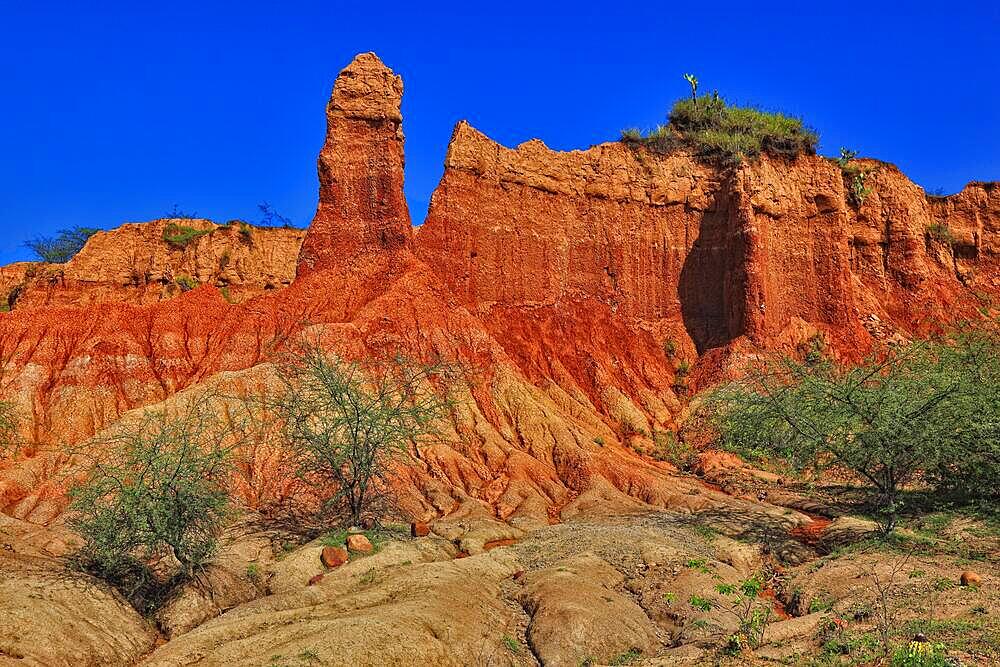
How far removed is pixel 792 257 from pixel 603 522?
28.2 meters

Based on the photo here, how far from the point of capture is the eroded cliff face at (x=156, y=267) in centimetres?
5178

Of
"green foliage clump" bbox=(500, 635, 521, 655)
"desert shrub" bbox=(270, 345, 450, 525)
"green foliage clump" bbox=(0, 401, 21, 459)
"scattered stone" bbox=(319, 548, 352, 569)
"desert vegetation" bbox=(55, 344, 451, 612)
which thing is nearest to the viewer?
"green foliage clump" bbox=(500, 635, 521, 655)

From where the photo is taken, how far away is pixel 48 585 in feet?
64.9

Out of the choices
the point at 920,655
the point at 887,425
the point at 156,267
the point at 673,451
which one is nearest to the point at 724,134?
the point at 673,451

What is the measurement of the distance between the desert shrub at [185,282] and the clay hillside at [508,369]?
0.22 meters

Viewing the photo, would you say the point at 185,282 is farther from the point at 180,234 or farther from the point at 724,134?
the point at 724,134

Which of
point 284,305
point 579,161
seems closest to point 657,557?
point 284,305

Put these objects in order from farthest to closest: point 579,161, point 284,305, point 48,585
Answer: point 579,161
point 284,305
point 48,585

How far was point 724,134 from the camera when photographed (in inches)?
2119

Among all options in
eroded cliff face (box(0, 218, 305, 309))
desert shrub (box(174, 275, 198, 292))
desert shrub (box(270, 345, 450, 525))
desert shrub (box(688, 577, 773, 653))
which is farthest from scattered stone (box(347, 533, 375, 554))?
desert shrub (box(174, 275, 198, 292))

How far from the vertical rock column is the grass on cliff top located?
16981mm

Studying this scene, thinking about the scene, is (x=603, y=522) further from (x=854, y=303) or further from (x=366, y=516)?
(x=854, y=303)

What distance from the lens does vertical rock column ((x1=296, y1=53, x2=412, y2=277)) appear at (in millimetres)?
43688

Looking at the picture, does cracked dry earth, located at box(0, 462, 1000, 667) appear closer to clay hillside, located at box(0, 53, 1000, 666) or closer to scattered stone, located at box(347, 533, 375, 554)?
clay hillside, located at box(0, 53, 1000, 666)
